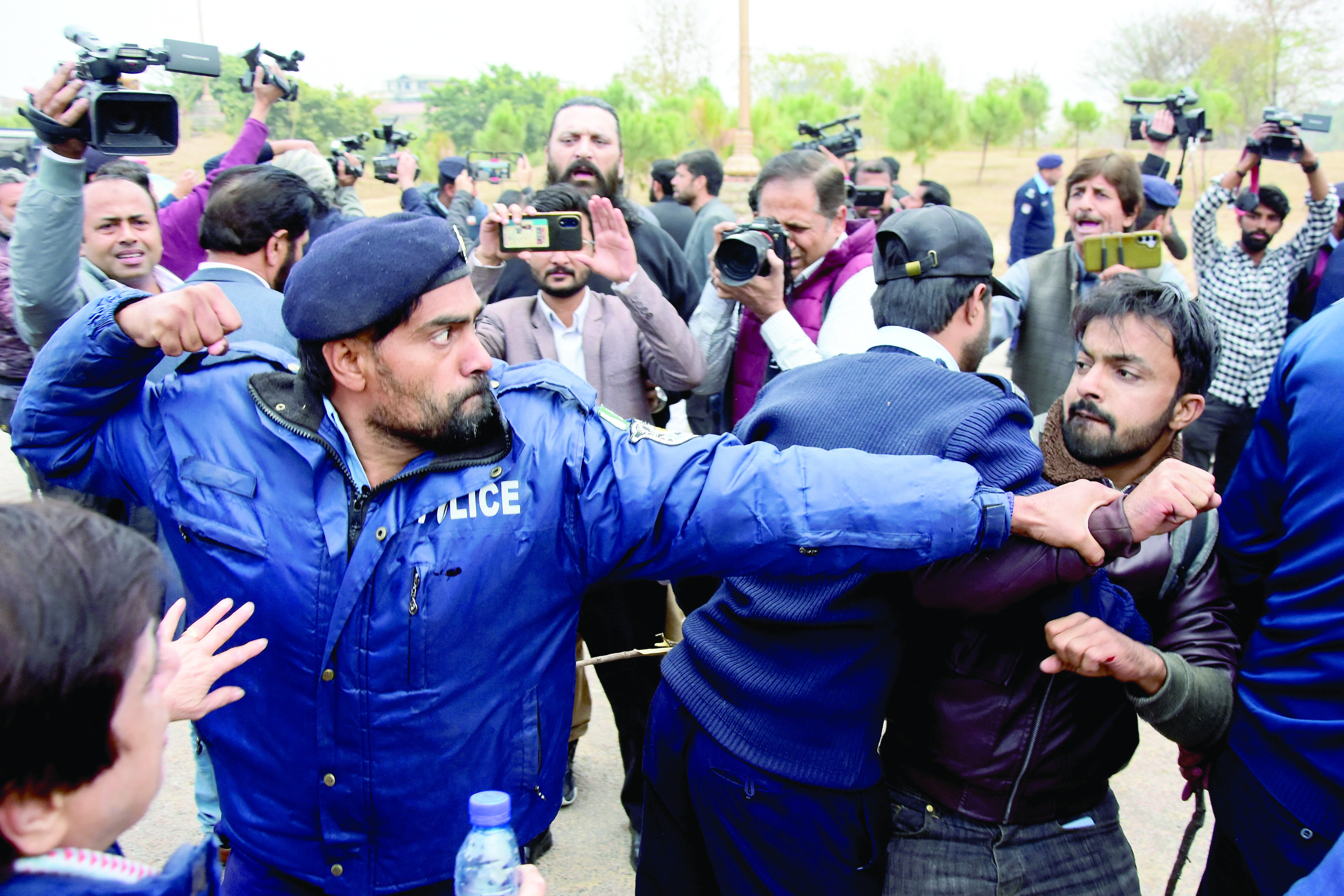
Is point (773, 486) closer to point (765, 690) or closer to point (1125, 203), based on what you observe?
point (765, 690)

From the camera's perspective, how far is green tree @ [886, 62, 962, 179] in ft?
101

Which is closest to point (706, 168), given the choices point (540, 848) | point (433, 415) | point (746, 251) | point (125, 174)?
point (125, 174)

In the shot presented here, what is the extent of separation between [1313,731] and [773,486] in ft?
3.18

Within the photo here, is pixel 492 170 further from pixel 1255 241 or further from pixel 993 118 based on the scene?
pixel 993 118

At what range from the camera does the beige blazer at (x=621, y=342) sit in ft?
10.3

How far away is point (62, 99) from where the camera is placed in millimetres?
2572

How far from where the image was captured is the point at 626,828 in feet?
10.6

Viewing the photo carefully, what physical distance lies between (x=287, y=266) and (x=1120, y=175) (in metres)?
3.21

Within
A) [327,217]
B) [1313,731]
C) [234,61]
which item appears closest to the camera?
[1313,731]

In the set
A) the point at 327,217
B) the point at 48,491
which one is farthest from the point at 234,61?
the point at 48,491

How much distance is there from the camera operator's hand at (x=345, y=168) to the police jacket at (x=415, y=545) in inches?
200

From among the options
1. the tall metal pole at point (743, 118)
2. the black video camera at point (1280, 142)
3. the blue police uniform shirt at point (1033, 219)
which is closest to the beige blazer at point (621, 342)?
the black video camera at point (1280, 142)

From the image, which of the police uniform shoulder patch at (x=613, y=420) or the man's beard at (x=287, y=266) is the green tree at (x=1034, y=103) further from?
the police uniform shoulder patch at (x=613, y=420)

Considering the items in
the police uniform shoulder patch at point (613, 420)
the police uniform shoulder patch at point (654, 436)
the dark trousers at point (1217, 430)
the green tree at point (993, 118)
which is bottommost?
the dark trousers at point (1217, 430)
